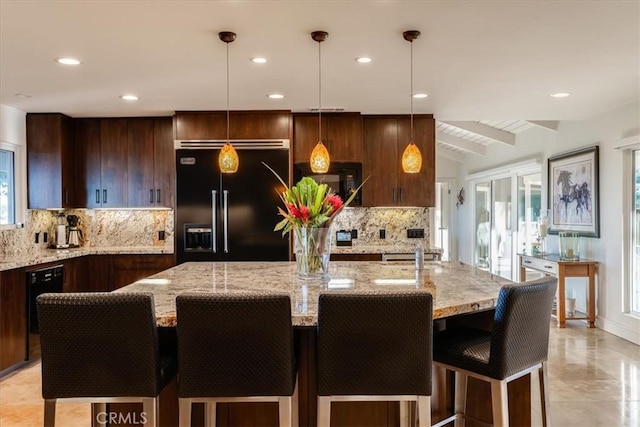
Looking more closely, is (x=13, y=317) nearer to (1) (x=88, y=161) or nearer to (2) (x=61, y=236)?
(2) (x=61, y=236)

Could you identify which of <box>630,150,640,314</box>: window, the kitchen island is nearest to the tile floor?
<box>630,150,640,314</box>: window

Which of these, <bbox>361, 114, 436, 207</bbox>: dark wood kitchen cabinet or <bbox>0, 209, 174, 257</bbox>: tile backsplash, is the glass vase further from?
<bbox>0, 209, 174, 257</bbox>: tile backsplash

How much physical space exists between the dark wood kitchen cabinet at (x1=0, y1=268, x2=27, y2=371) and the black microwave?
2783 mm

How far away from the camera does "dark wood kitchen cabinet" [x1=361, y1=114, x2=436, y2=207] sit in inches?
210

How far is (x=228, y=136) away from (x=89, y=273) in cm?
208

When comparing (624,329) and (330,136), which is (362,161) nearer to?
(330,136)

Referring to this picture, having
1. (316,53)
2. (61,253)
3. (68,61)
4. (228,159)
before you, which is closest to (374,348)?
(228,159)

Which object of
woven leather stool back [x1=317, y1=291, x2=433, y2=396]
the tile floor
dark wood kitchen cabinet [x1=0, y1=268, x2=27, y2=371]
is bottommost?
the tile floor

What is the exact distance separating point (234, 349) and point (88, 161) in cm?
444

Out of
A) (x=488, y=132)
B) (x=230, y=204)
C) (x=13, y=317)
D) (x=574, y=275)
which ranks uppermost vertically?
(x=488, y=132)

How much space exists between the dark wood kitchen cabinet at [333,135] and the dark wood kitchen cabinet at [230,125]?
0.22 meters

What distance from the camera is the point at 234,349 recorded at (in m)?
1.69

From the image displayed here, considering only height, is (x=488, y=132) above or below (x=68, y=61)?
above

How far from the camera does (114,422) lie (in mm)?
2195
